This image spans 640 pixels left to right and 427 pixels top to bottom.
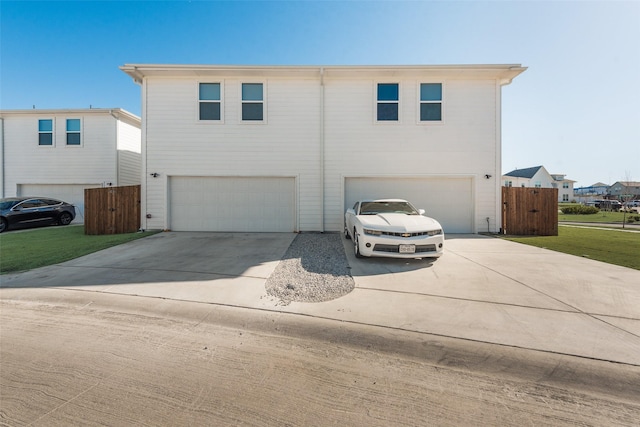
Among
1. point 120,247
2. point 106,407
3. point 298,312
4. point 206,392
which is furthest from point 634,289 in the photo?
point 120,247

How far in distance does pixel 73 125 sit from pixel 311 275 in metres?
15.5

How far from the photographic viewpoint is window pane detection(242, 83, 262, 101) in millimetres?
9773

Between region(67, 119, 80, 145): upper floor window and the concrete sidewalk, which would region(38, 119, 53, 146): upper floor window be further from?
the concrete sidewalk

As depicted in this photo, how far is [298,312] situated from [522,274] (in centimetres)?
419

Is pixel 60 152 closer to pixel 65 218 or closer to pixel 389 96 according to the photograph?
pixel 65 218

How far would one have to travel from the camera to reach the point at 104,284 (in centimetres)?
446

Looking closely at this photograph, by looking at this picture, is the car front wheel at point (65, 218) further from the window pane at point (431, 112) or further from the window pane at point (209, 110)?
the window pane at point (431, 112)

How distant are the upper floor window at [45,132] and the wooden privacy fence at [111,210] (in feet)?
22.6

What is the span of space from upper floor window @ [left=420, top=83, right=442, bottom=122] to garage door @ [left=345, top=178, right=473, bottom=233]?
2213 millimetres

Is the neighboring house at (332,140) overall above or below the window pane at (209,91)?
below

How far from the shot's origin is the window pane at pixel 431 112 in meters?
9.72

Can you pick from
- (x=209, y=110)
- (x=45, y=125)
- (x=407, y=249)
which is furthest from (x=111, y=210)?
(x=407, y=249)

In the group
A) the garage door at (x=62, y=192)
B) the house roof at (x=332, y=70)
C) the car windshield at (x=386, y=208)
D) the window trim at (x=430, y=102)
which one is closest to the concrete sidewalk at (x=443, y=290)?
the car windshield at (x=386, y=208)

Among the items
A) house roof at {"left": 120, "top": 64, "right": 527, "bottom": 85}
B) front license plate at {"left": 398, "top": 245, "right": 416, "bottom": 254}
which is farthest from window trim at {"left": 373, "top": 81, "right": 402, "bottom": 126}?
front license plate at {"left": 398, "top": 245, "right": 416, "bottom": 254}
